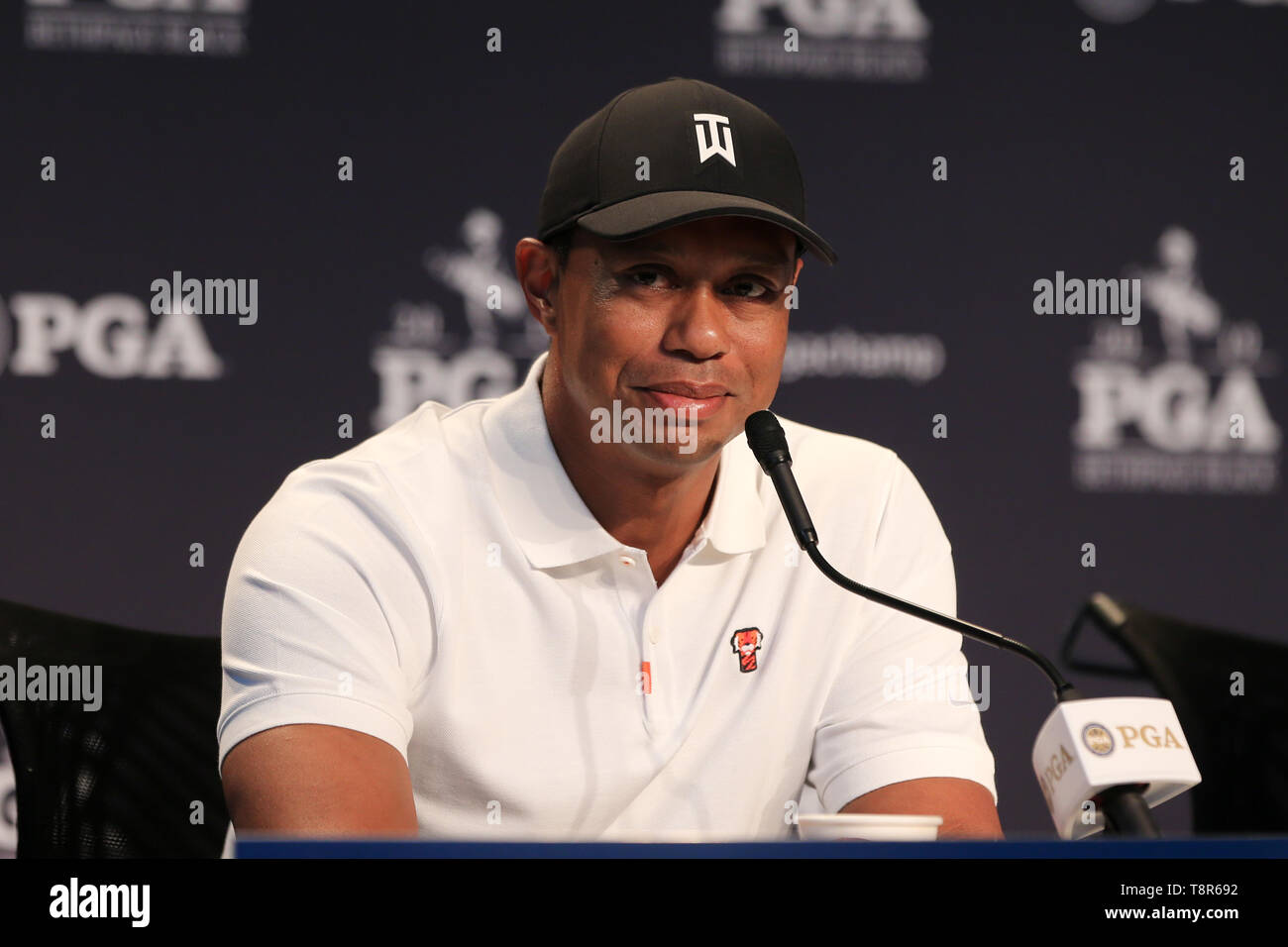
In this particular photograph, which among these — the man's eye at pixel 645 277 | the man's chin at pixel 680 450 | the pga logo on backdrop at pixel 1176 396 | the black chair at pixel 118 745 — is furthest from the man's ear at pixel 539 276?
the pga logo on backdrop at pixel 1176 396

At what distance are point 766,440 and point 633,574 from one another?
34cm

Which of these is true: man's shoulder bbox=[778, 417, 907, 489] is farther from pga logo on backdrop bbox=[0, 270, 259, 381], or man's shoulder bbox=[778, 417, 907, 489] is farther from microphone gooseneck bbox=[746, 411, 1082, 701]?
pga logo on backdrop bbox=[0, 270, 259, 381]

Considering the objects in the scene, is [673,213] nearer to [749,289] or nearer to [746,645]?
[749,289]

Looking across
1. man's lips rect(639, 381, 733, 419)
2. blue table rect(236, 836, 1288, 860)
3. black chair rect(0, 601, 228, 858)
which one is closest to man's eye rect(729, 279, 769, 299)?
man's lips rect(639, 381, 733, 419)

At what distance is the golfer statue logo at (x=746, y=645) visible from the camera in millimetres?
→ 1548

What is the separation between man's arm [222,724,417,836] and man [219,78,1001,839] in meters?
0.07

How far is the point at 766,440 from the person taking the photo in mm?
1269

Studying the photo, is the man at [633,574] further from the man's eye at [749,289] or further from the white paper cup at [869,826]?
the white paper cup at [869,826]

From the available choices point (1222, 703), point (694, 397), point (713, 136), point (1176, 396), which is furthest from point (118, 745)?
point (1176, 396)

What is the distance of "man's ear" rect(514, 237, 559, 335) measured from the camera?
1.67 m

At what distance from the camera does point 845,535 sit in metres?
1.65
